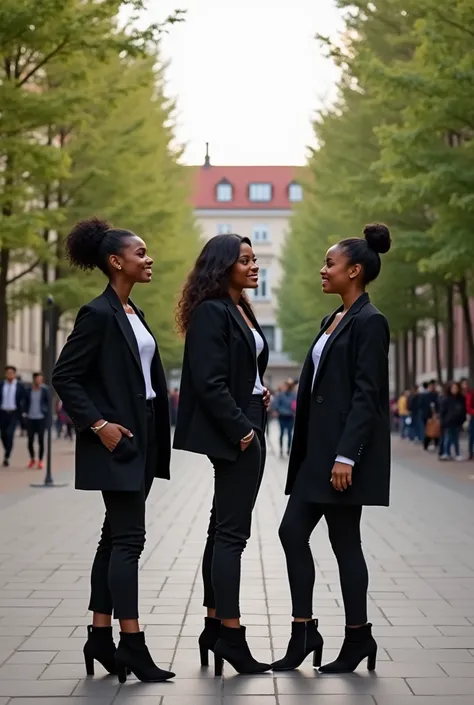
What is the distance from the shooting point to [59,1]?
1856 centimetres

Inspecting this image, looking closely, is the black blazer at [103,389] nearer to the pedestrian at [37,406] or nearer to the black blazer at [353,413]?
the black blazer at [353,413]

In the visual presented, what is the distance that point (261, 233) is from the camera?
110250 mm

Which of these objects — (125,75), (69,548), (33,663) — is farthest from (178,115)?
(33,663)

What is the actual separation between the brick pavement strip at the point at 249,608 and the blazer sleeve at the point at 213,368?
3.59 ft

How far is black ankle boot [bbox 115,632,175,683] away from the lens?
19.5 ft

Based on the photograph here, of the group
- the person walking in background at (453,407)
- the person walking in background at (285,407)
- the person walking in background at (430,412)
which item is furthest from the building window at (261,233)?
the person walking in background at (453,407)

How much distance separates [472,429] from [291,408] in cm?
436

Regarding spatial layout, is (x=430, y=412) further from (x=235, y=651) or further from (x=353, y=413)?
(x=235, y=651)

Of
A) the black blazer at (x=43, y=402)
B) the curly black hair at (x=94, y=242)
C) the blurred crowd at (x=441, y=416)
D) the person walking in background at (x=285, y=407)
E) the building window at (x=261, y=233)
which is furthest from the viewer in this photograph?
the building window at (x=261, y=233)

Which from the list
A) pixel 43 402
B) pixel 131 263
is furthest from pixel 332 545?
pixel 43 402

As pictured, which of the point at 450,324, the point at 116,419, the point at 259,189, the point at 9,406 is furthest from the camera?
the point at 259,189

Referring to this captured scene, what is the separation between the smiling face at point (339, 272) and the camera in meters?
6.35

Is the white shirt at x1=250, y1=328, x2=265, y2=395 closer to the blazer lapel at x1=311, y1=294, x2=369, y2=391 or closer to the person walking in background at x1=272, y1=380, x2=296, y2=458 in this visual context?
the blazer lapel at x1=311, y1=294, x2=369, y2=391

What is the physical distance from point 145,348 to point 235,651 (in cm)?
135
